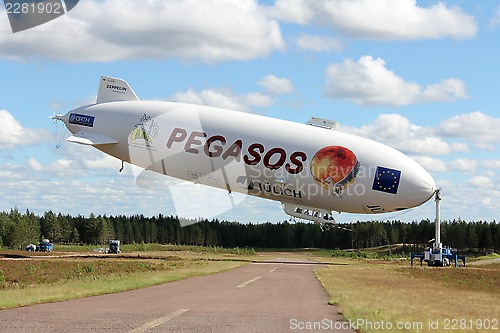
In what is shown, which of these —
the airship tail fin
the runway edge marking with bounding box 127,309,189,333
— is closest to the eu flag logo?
the airship tail fin

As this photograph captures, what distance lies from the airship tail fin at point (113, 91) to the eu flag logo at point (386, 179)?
20937 millimetres

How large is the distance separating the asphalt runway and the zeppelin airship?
65.4 feet

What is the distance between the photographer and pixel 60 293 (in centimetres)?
2978

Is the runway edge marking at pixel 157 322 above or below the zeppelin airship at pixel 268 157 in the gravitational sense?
below

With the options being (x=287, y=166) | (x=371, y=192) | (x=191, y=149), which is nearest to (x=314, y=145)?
(x=287, y=166)

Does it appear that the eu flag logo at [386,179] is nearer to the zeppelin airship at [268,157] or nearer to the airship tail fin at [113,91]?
the zeppelin airship at [268,157]

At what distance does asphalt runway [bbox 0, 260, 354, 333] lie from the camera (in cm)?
1702

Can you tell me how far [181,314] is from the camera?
2048cm

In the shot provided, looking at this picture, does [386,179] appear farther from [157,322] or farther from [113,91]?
[157,322]

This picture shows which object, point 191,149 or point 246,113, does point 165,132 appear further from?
point 246,113

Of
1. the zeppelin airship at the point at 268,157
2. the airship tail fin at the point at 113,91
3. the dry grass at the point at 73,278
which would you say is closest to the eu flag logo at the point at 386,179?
the zeppelin airship at the point at 268,157

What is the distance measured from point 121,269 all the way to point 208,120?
1493 centimetres

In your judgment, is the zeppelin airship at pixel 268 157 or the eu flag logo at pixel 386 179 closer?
the zeppelin airship at pixel 268 157

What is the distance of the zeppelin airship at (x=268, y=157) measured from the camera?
4962 centimetres
